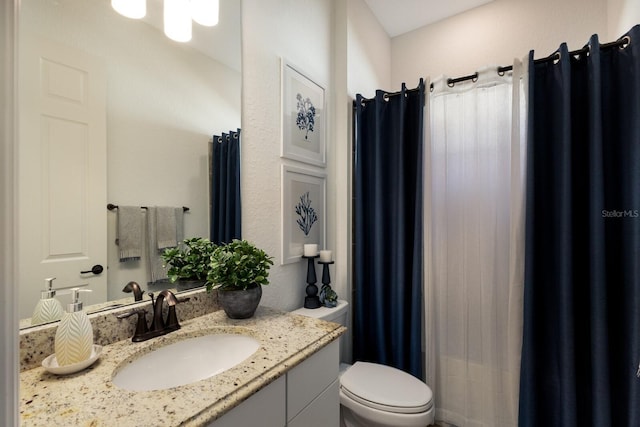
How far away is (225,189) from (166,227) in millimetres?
296

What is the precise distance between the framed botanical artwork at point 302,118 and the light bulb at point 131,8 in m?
0.67

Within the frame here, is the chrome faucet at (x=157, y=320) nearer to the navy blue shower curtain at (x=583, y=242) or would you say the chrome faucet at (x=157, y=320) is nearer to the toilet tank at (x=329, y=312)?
the toilet tank at (x=329, y=312)

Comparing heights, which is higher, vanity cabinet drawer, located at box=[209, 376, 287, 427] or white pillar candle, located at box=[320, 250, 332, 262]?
white pillar candle, located at box=[320, 250, 332, 262]

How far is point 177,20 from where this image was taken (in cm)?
114

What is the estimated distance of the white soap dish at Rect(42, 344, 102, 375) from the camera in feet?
2.27

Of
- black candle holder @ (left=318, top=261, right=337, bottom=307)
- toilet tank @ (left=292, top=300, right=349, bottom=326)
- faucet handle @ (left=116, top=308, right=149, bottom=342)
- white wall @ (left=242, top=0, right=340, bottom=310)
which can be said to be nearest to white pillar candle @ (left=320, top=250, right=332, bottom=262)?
black candle holder @ (left=318, top=261, right=337, bottom=307)

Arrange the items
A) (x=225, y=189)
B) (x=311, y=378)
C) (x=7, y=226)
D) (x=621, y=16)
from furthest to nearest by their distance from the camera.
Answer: (x=621, y=16) < (x=225, y=189) < (x=311, y=378) < (x=7, y=226)

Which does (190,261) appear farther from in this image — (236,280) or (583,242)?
(583,242)

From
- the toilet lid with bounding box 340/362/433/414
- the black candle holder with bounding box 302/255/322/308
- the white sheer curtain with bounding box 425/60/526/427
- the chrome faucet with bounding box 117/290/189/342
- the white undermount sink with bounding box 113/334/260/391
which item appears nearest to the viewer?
the white undermount sink with bounding box 113/334/260/391

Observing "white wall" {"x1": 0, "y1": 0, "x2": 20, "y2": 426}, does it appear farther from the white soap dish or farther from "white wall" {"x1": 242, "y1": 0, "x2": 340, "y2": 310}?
"white wall" {"x1": 242, "y1": 0, "x2": 340, "y2": 310}

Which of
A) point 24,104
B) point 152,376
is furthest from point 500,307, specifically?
point 24,104

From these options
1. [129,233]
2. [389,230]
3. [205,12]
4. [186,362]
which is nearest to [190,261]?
[129,233]

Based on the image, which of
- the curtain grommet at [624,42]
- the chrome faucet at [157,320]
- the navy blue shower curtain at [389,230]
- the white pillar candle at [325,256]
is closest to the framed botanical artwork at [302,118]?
the navy blue shower curtain at [389,230]

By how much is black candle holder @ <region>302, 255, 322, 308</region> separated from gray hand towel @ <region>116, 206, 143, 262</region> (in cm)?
88
